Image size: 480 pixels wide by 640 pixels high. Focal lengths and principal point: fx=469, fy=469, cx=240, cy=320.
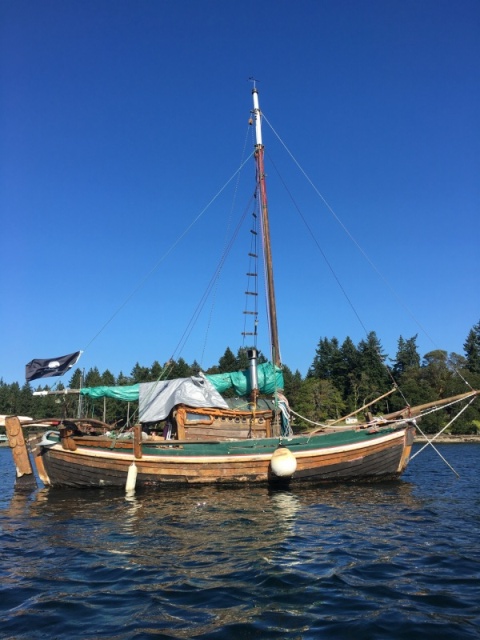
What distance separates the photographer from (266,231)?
2495cm

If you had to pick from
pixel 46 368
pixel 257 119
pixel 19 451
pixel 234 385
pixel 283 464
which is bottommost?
pixel 283 464

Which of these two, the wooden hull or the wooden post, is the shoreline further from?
the wooden post

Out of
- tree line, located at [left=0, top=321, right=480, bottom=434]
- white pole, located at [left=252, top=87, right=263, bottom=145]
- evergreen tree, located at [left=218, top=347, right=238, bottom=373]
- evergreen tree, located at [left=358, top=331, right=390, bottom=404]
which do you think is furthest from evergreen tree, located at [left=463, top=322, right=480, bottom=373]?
white pole, located at [left=252, top=87, right=263, bottom=145]

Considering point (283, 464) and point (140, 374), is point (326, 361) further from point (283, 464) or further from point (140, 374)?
point (283, 464)

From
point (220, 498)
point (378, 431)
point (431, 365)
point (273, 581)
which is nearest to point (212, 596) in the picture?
point (273, 581)

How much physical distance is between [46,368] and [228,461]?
9191 millimetres

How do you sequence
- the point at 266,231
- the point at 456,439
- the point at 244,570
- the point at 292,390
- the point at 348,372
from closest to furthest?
the point at 244,570
the point at 266,231
the point at 456,439
the point at 292,390
the point at 348,372

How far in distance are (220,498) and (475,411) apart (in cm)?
8708

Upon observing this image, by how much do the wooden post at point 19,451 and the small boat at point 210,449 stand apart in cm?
8

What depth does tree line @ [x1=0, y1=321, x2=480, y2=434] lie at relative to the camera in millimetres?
90000

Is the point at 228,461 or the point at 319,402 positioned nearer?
the point at 228,461

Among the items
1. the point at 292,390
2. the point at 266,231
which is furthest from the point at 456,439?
the point at 266,231

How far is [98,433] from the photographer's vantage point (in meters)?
22.8

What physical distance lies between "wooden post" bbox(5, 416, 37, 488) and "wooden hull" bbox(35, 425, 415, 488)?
1.09 m
